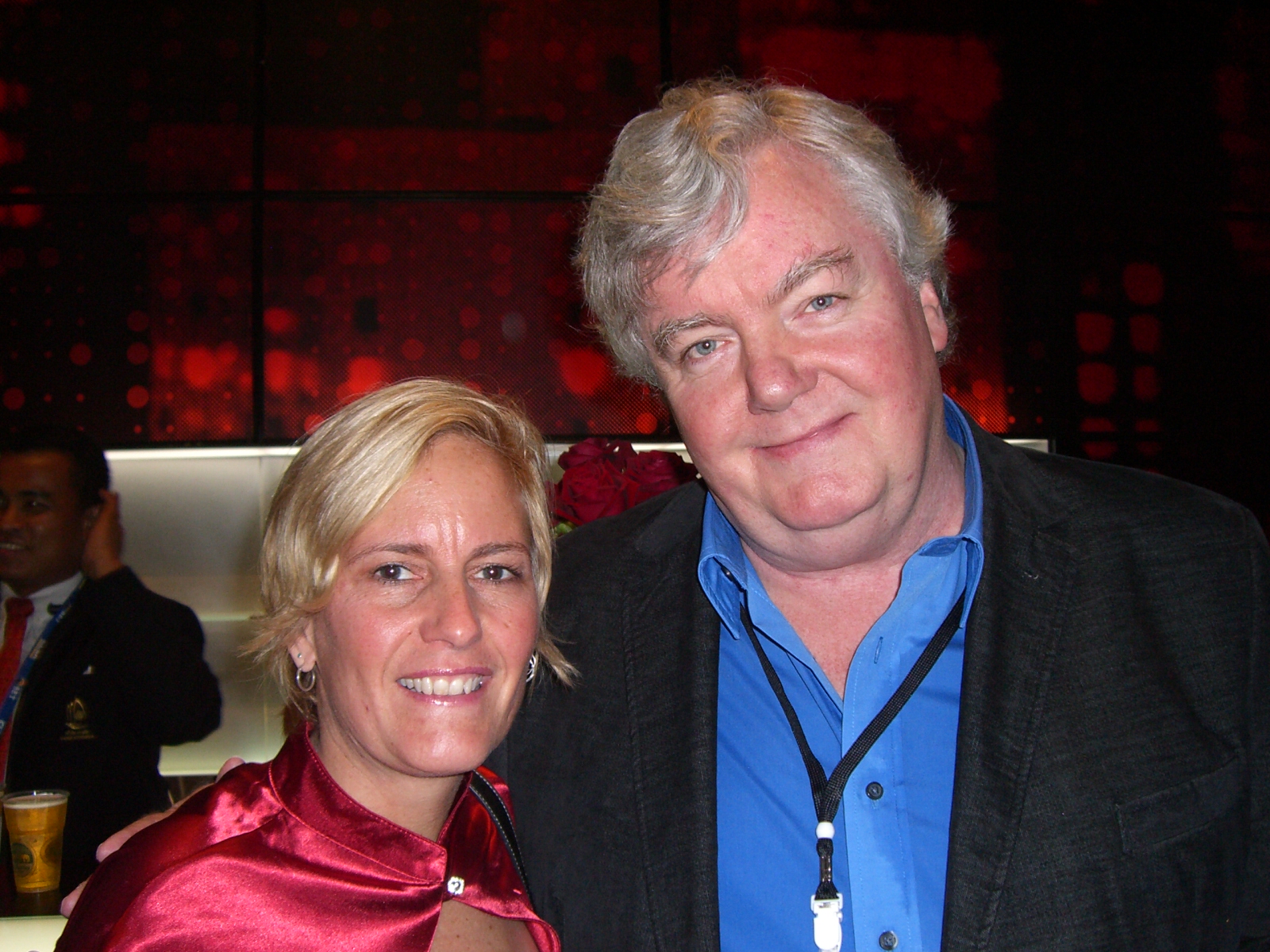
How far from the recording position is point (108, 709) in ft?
9.73

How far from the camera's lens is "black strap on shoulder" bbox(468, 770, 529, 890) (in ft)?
4.94

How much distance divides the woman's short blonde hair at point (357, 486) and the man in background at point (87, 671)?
1754 millimetres

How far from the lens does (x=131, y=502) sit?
427 cm

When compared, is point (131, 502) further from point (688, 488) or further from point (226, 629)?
point (688, 488)

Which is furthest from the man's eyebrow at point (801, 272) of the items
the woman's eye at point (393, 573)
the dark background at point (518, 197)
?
the dark background at point (518, 197)

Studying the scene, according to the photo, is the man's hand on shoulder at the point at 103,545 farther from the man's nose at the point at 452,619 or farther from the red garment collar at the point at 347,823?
the man's nose at the point at 452,619

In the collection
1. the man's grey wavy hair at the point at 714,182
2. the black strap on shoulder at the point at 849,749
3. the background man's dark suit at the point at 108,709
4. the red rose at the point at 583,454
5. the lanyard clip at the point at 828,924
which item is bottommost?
the background man's dark suit at the point at 108,709

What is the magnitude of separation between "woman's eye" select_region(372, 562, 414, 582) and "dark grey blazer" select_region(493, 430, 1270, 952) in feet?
1.04

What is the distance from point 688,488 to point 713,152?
1.93 feet

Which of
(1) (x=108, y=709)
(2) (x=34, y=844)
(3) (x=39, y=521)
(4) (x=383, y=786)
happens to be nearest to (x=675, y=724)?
(4) (x=383, y=786)

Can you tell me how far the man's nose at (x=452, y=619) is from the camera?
1.31 metres

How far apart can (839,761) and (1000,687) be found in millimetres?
237

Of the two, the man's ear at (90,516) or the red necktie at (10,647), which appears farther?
the man's ear at (90,516)

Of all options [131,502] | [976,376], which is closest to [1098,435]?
[976,376]
